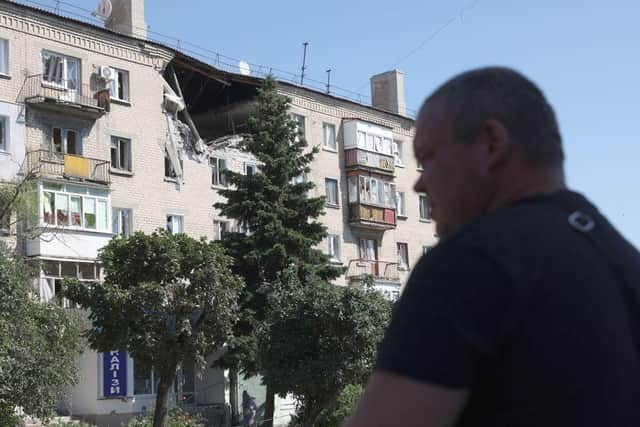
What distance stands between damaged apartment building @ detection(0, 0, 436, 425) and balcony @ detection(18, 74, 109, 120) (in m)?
0.05

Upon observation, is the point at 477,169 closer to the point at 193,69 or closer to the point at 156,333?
the point at 156,333

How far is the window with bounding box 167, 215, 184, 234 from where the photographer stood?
4025cm

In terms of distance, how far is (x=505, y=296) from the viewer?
1.72m

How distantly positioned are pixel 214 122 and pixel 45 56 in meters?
12.6

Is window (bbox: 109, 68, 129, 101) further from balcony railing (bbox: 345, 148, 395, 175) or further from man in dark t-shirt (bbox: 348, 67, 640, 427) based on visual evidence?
man in dark t-shirt (bbox: 348, 67, 640, 427)

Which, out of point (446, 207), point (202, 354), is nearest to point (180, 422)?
point (202, 354)

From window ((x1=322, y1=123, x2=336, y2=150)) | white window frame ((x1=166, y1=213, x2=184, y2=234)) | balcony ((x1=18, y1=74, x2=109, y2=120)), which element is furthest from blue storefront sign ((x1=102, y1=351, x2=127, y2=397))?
window ((x1=322, y1=123, x2=336, y2=150))

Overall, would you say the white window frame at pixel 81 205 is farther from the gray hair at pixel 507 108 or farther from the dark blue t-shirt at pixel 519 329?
the dark blue t-shirt at pixel 519 329

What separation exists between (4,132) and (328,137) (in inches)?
724

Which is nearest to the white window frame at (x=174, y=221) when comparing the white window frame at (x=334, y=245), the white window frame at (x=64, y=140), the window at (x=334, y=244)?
the white window frame at (x=64, y=140)

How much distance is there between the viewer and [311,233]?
125 ft

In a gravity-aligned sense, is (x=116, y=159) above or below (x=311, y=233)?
above

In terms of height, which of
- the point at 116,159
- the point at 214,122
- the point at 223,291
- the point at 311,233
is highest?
the point at 214,122

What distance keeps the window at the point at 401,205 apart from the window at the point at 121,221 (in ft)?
59.9
